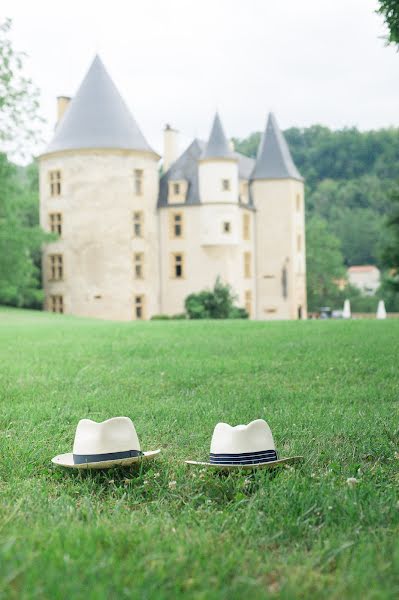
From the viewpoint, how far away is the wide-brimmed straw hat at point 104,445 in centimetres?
495

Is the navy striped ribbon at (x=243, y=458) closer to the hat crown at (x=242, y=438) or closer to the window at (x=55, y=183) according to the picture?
the hat crown at (x=242, y=438)

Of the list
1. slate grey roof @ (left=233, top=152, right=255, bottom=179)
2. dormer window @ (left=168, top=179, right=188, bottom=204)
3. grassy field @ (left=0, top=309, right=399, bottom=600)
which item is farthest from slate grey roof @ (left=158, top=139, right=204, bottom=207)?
grassy field @ (left=0, top=309, right=399, bottom=600)

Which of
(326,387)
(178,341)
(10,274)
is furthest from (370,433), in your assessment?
(10,274)

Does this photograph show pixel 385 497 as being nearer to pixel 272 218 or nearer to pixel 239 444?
pixel 239 444

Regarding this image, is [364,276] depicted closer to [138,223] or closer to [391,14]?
[138,223]

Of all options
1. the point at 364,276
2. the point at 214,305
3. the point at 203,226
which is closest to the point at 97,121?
the point at 203,226

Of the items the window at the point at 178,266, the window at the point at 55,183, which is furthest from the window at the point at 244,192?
the window at the point at 55,183

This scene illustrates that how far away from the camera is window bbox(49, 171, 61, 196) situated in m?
46.3

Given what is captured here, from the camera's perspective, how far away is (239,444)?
4.84 metres

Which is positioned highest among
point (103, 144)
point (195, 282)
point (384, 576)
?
point (103, 144)

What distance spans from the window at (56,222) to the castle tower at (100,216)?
57 mm

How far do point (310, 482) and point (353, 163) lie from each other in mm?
98853

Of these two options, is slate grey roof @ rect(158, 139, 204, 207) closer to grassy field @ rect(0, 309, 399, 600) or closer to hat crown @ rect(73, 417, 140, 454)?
grassy field @ rect(0, 309, 399, 600)

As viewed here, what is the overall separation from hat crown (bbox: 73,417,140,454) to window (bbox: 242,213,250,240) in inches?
1735
